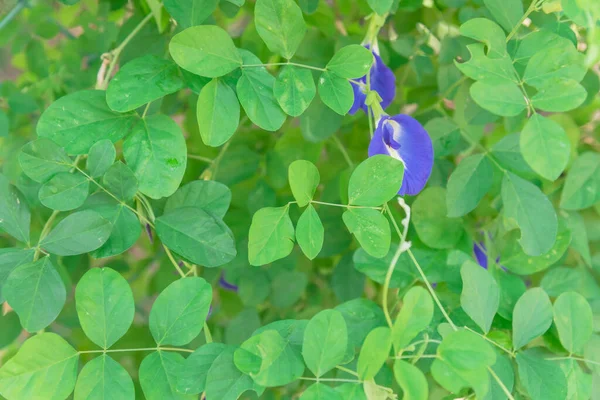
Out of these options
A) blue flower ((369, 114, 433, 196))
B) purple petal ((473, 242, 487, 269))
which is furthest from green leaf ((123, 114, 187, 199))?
purple petal ((473, 242, 487, 269))

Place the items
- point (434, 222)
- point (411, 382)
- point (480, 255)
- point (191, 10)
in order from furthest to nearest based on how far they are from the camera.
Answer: point (480, 255)
point (434, 222)
point (191, 10)
point (411, 382)

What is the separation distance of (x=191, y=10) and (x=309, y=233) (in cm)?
26

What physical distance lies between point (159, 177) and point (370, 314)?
0.25 m

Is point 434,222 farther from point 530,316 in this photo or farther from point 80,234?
point 80,234

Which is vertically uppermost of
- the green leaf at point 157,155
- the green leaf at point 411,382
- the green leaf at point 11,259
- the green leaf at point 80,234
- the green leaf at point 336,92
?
the green leaf at point 336,92

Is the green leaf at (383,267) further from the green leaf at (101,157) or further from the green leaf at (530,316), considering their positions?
the green leaf at (101,157)

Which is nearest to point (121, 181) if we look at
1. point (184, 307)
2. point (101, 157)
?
point (101, 157)

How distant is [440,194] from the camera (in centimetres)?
70

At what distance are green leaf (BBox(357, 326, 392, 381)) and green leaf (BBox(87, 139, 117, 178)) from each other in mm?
285

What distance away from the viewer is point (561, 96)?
55 cm

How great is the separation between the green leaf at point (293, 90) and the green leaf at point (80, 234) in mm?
200

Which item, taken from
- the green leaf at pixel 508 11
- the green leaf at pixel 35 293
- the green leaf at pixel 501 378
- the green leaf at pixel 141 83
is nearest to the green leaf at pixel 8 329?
the green leaf at pixel 35 293

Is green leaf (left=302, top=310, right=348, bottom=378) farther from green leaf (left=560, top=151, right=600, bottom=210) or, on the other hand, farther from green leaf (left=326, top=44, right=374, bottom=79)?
green leaf (left=560, top=151, right=600, bottom=210)

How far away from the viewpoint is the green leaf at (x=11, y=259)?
537 millimetres
